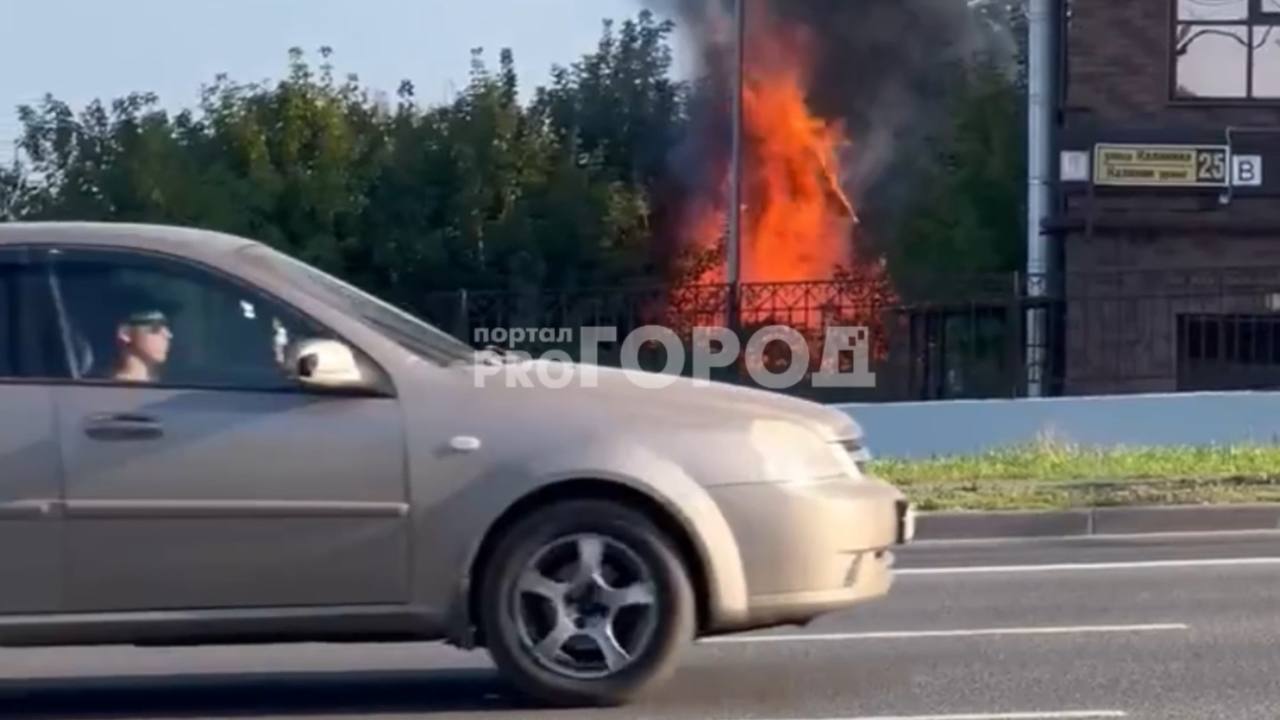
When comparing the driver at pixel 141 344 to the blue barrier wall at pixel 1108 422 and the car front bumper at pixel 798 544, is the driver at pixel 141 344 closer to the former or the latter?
the car front bumper at pixel 798 544

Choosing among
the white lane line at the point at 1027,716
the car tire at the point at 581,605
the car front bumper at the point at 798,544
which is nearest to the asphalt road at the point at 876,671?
the white lane line at the point at 1027,716

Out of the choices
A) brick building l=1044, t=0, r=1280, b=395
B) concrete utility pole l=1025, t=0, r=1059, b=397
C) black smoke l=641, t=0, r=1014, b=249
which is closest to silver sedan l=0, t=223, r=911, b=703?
brick building l=1044, t=0, r=1280, b=395

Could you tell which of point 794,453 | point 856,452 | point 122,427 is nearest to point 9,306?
point 122,427

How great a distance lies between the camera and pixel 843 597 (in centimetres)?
788

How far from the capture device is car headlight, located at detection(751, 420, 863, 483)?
774cm

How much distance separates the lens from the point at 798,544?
305 inches

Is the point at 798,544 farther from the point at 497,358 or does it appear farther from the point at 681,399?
the point at 497,358

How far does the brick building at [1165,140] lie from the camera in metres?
26.4

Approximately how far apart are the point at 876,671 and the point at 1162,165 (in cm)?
1863

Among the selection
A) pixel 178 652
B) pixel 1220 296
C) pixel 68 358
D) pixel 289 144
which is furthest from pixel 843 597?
pixel 289 144

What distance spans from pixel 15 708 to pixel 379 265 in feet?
74.7

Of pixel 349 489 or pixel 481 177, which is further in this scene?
pixel 481 177

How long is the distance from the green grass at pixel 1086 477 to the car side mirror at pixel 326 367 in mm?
7691

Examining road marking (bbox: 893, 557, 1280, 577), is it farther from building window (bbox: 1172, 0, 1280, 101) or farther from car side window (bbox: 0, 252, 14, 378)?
building window (bbox: 1172, 0, 1280, 101)
